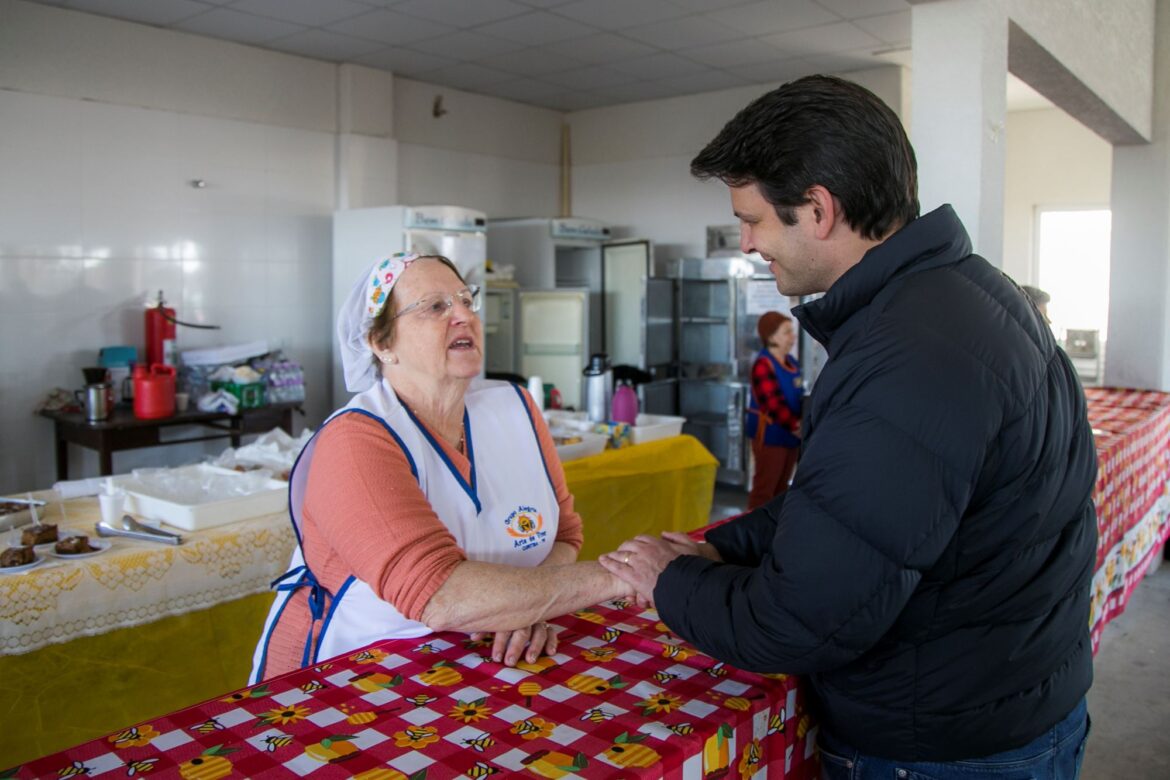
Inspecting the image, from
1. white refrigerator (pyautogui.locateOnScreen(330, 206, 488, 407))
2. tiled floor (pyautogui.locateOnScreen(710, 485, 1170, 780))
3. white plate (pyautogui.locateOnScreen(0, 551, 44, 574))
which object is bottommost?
tiled floor (pyautogui.locateOnScreen(710, 485, 1170, 780))

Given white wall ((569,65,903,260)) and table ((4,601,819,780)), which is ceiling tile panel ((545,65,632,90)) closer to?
white wall ((569,65,903,260))

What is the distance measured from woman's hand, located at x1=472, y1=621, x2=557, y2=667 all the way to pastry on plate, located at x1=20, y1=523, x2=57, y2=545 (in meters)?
1.71

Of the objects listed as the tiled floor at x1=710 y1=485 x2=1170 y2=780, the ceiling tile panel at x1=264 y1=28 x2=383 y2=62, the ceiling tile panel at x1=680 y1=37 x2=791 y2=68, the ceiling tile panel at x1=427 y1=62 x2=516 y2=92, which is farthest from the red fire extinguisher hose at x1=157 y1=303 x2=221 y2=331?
the tiled floor at x1=710 y1=485 x2=1170 y2=780

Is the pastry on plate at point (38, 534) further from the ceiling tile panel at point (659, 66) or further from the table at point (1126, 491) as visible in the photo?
the ceiling tile panel at point (659, 66)

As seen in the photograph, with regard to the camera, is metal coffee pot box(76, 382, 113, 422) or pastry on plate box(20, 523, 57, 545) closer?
pastry on plate box(20, 523, 57, 545)

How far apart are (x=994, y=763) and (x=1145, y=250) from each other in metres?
5.71

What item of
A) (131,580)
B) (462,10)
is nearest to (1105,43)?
(462,10)

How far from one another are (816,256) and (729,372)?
22.7 feet

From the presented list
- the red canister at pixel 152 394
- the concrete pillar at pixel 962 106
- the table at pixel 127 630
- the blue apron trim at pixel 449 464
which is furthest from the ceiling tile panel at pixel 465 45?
the blue apron trim at pixel 449 464

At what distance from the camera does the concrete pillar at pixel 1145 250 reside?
5.86m

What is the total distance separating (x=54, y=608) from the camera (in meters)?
2.37

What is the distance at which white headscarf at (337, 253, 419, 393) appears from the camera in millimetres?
2059

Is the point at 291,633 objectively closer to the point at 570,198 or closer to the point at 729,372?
the point at 729,372

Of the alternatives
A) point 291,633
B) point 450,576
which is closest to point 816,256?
point 450,576
